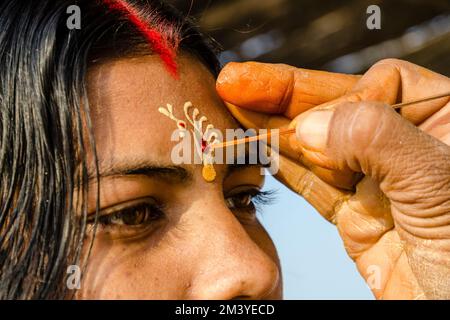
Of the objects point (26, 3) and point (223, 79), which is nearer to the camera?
point (26, 3)

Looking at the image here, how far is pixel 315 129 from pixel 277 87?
34cm

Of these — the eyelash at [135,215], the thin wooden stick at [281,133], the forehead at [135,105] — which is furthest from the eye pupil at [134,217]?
the thin wooden stick at [281,133]

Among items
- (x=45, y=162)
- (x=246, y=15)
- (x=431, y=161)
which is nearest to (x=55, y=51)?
(x=45, y=162)

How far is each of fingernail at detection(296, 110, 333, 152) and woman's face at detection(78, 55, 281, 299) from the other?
0.78ft

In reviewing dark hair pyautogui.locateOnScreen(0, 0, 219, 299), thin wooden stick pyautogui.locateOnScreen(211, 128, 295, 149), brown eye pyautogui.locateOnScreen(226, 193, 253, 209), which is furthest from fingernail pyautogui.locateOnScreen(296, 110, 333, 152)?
dark hair pyautogui.locateOnScreen(0, 0, 219, 299)

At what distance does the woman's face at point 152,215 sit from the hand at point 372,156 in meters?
0.27

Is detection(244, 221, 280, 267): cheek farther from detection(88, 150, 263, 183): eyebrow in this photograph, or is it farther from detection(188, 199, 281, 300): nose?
detection(88, 150, 263, 183): eyebrow

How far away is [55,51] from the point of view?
1.82 metres

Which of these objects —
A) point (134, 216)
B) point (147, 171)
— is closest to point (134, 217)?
point (134, 216)

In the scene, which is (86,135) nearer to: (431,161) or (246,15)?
(431,161)

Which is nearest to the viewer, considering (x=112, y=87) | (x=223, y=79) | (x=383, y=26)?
(x=112, y=87)

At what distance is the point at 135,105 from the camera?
1.85 meters
